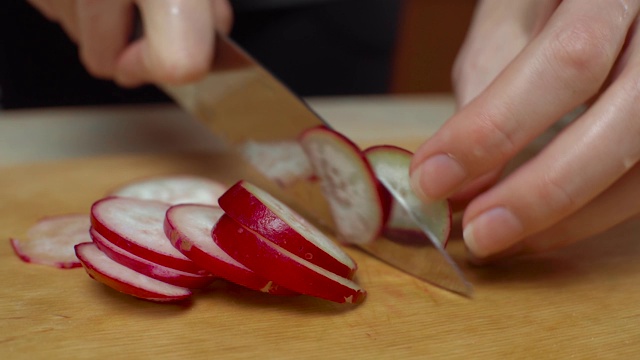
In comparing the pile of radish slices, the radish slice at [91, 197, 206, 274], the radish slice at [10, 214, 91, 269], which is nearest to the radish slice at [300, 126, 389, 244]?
the pile of radish slices

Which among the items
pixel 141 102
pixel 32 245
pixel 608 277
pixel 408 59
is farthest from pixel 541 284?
pixel 408 59

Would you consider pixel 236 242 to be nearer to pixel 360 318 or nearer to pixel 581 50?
pixel 360 318

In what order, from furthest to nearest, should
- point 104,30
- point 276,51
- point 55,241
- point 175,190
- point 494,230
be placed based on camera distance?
point 276,51
point 104,30
point 175,190
point 55,241
point 494,230

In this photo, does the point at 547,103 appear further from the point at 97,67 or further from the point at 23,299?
the point at 97,67

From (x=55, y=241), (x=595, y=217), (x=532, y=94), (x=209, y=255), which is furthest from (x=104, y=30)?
(x=595, y=217)

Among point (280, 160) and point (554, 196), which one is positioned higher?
point (554, 196)

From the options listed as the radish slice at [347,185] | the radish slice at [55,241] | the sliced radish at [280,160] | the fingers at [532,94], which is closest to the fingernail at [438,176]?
the fingers at [532,94]

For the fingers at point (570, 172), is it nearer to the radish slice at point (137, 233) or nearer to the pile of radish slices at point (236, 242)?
the pile of radish slices at point (236, 242)
